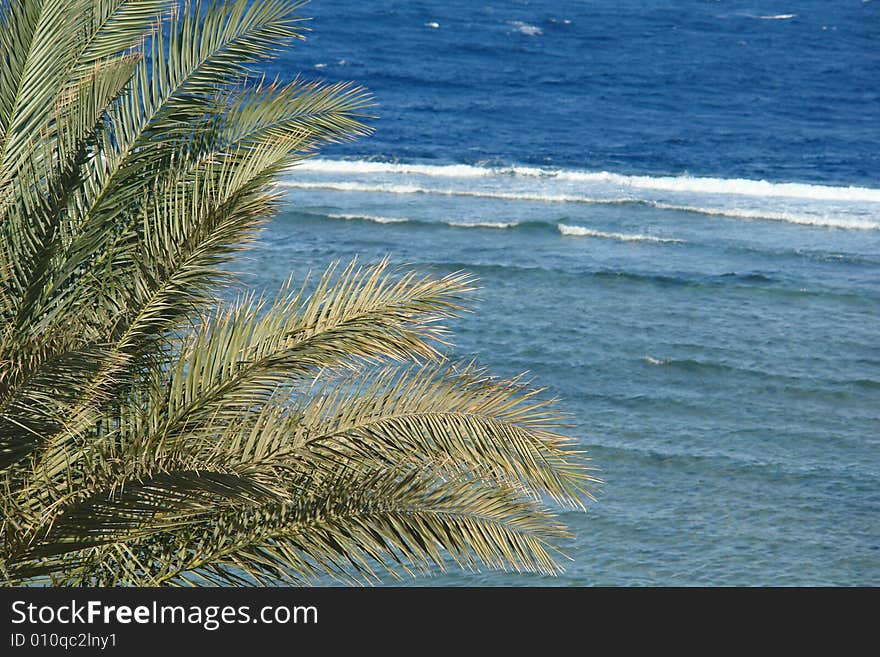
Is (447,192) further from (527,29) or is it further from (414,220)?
(527,29)

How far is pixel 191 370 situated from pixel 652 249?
19553 mm

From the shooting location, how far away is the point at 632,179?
106 ft

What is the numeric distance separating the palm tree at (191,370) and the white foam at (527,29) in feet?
172

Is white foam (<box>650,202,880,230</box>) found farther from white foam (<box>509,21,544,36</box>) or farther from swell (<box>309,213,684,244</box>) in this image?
white foam (<box>509,21,544,36</box>)

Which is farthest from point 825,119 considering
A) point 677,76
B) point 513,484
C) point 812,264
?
point 513,484

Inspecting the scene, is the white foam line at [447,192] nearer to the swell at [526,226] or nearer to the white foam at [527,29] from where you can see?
the swell at [526,226]

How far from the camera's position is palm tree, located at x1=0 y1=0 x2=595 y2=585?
5082mm

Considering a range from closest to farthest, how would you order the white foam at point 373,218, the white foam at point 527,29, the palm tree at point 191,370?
the palm tree at point 191,370, the white foam at point 373,218, the white foam at point 527,29

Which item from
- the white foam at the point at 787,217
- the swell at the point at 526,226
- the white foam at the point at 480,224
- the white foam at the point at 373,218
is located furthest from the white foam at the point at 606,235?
the white foam at the point at 373,218

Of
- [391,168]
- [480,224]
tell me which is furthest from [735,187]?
[480,224]

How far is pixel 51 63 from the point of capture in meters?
5.44

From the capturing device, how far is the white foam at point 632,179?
31.5 metres

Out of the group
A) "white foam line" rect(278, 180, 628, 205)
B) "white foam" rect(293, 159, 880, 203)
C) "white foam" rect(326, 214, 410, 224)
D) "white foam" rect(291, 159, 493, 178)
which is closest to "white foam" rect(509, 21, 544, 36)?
"white foam" rect(293, 159, 880, 203)
